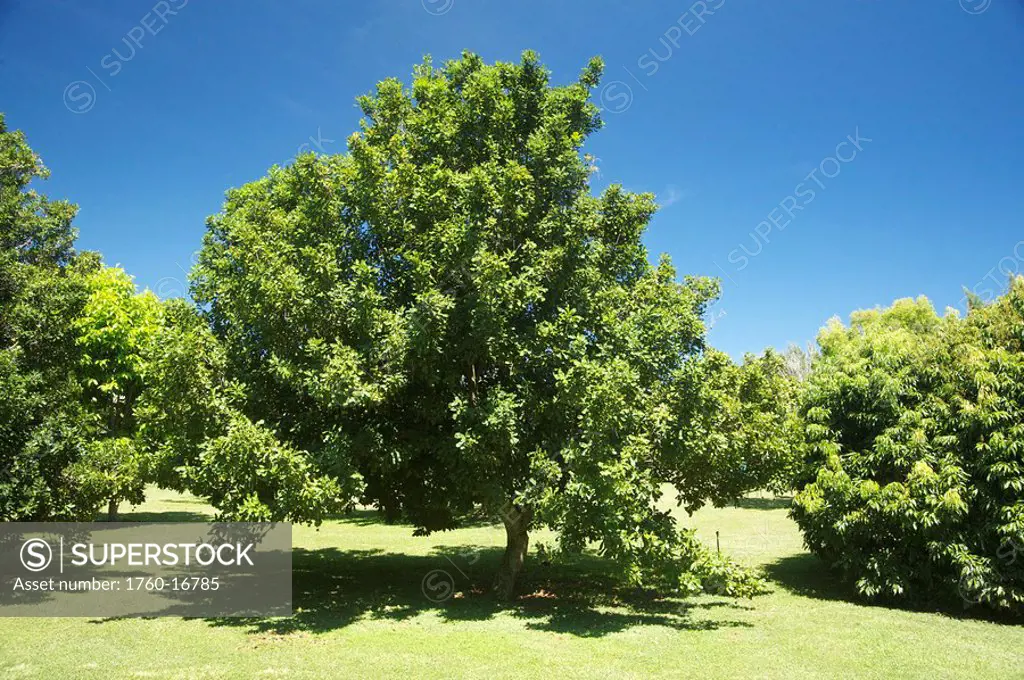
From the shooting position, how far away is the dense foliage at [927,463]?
45.3ft

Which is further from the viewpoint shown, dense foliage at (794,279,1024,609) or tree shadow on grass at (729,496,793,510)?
tree shadow on grass at (729,496,793,510)

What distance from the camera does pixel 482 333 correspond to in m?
13.6

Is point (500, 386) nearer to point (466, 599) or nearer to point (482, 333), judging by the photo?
point (482, 333)

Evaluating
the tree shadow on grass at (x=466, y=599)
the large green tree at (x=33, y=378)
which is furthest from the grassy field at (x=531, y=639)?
the large green tree at (x=33, y=378)

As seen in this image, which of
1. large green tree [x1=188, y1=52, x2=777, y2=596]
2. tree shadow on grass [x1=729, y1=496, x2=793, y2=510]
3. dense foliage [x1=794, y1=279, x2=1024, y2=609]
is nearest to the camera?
large green tree [x1=188, y1=52, x2=777, y2=596]

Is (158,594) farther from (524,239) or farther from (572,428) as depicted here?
(524,239)

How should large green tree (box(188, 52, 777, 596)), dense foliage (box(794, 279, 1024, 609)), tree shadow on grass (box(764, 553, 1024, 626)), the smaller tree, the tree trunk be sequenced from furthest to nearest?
1. the smaller tree
2. the tree trunk
3. tree shadow on grass (box(764, 553, 1024, 626))
4. dense foliage (box(794, 279, 1024, 609))
5. large green tree (box(188, 52, 777, 596))

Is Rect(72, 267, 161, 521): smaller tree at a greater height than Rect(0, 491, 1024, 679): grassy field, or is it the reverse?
Rect(72, 267, 161, 521): smaller tree

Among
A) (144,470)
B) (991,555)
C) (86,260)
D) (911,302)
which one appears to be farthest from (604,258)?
(911,302)

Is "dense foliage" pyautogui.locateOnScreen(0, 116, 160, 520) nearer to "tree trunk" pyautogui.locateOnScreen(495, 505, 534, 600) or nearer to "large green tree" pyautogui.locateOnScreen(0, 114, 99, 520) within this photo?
"large green tree" pyautogui.locateOnScreen(0, 114, 99, 520)

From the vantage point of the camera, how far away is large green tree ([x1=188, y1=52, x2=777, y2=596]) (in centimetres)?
1271

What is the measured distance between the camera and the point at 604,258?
643 inches

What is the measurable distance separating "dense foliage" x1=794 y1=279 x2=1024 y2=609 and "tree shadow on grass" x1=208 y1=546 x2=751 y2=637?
12.5ft

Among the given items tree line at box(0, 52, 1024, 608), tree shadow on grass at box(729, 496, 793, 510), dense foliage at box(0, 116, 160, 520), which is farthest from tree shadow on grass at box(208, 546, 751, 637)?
tree shadow on grass at box(729, 496, 793, 510)
